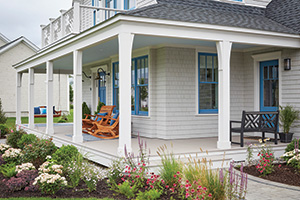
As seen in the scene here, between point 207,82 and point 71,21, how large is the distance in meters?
4.71

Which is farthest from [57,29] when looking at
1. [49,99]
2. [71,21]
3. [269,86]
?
[269,86]

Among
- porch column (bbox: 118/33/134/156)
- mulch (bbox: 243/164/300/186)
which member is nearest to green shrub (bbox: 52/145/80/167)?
porch column (bbox: 118/33/134/156)

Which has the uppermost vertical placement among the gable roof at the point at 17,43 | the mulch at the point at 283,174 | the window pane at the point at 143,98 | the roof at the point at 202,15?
the gable roof at the point at 17,43

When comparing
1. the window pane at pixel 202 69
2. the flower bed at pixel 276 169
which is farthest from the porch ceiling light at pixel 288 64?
the flower bed at pixel 276 169

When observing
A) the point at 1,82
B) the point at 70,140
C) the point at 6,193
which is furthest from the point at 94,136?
the point at 1,82

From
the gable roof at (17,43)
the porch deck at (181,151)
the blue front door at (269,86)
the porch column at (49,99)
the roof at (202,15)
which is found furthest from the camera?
the gable roof at (17,43)

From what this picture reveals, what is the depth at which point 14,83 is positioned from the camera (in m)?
25.8

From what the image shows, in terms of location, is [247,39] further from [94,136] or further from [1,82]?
[1,82]

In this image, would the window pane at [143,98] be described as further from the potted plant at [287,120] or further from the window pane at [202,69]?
the potted plant at [287,120]

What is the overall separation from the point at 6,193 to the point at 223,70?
5033mm

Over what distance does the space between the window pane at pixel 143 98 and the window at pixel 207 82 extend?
1627 millimetres

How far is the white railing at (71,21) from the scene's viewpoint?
10084 mm

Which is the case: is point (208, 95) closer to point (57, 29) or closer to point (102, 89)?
point (102, 89)

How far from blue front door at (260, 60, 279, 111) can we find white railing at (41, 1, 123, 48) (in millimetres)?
4771
